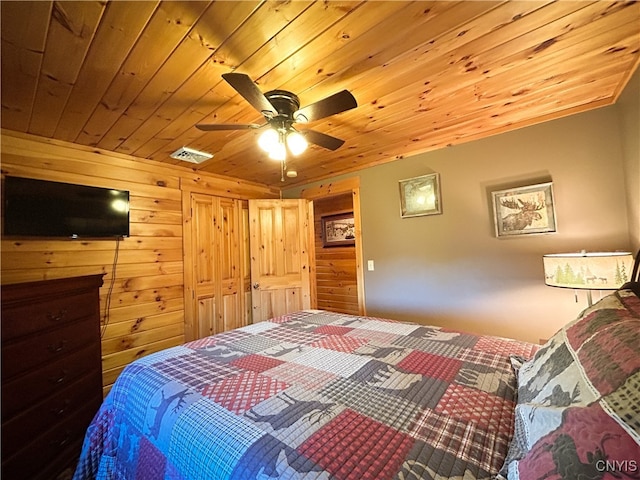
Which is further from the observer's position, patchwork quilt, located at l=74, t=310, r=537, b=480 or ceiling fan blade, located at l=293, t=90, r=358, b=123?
ceiling fan blade, located at l=293, t=90, r=358, b=123

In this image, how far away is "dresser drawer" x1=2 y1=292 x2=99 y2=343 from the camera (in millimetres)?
1416

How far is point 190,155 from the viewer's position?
8.50 ft

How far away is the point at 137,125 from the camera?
201 centimetres

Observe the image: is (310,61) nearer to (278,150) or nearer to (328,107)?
(328,107)

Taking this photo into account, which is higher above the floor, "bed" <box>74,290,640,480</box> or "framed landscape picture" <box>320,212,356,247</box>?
"framed landscape picture" <box>320,212,356,247</box>

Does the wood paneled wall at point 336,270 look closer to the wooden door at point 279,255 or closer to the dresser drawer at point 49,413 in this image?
the wooden door at point 279,255

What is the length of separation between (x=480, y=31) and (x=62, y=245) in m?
3.20

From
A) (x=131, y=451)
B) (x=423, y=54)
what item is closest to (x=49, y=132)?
(x=131, y=451)

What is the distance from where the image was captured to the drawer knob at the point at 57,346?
1.62 m

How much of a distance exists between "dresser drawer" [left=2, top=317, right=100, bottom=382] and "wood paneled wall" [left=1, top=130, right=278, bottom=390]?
21.1 inches

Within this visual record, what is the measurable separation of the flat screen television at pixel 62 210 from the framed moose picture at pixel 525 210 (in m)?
3.42

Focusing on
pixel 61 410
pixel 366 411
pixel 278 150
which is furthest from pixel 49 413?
pixel 278 150

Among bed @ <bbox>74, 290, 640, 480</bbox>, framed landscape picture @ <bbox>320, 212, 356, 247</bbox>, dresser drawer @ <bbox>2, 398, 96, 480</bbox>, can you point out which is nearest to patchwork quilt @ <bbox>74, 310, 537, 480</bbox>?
bed @ <bbox>74, 290, 640, 480</bbox>

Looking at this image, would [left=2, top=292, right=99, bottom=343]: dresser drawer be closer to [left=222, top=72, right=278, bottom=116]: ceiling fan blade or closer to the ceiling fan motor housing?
[left=222, top=72, right=278, bottom=116]: ceiling fan blade
